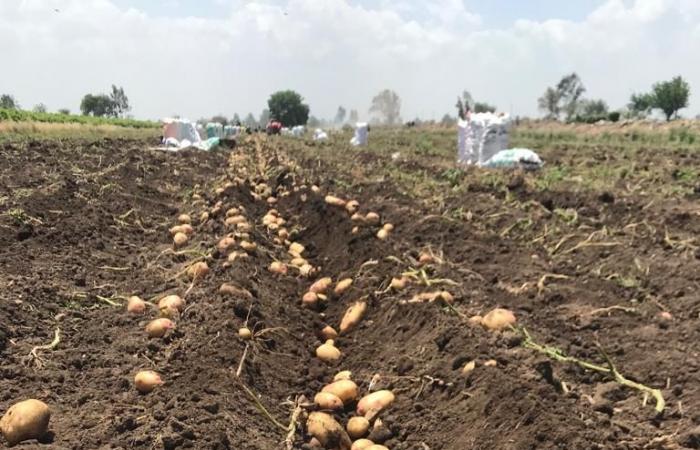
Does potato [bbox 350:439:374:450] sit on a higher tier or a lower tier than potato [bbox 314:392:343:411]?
lower

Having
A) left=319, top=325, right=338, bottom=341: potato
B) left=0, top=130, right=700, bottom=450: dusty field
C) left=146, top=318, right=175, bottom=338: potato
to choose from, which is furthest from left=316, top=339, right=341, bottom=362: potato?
left=146, top=318, right=175, bottom=338: potato

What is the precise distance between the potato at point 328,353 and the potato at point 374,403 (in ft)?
2.32

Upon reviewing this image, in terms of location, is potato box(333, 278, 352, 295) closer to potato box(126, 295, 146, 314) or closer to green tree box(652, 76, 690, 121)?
potato box(126, 295, 146, 314)

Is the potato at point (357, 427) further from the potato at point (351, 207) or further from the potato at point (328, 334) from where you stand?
the potato at point (351, 207)

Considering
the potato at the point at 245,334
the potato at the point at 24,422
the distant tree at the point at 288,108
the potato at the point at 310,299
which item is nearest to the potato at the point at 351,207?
the potato at the point at 310,299

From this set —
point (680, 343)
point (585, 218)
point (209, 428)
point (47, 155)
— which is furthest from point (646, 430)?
point (47, 155)

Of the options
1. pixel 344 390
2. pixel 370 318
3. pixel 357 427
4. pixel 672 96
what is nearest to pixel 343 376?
pixel 344 390

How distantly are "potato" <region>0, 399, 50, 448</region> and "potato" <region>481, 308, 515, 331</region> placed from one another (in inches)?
96.9

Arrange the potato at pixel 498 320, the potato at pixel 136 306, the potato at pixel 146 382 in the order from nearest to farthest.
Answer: the potato at pixel 146 382
the potato at pixel 498 320
the potato at pixel 136 306

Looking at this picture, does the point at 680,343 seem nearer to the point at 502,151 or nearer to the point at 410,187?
the point at 410,187

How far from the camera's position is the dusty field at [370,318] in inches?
113

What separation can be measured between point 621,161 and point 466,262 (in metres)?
10.1

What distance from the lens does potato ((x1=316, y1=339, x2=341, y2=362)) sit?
397cm

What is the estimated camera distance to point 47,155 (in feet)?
38.3
